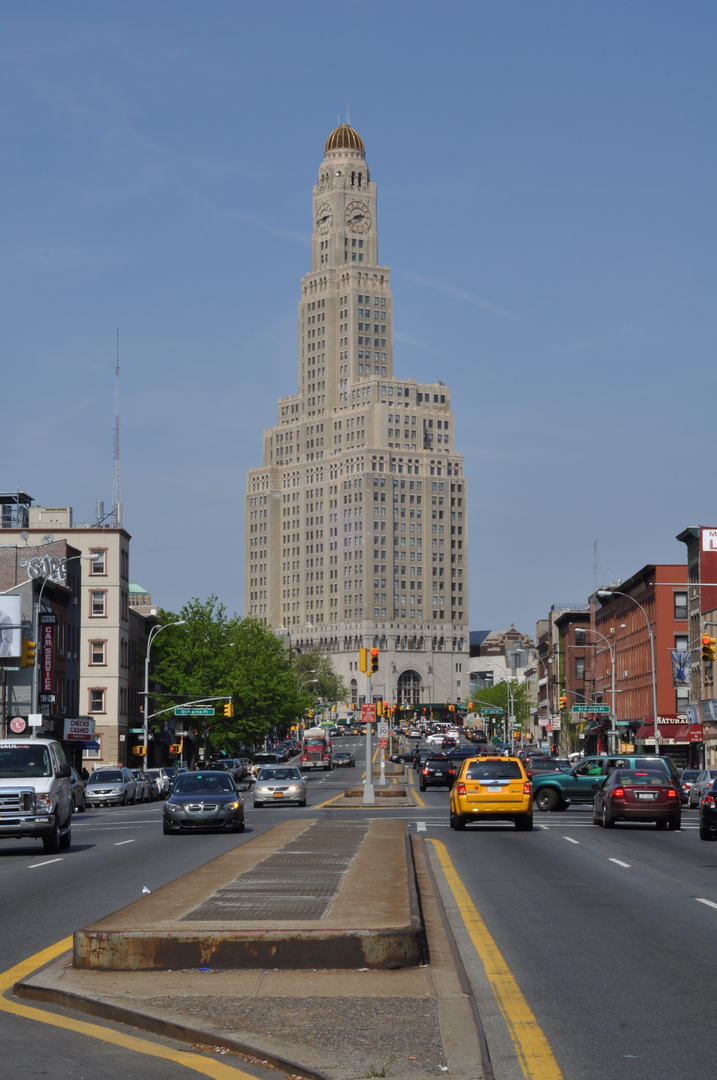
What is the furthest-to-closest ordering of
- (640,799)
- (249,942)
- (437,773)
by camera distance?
(437,773) < (640,799) < (249,942)

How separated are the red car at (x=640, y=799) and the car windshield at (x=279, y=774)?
742 inches

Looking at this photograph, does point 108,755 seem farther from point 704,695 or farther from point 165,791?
point 704,695

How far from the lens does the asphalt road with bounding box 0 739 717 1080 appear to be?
28.9ft

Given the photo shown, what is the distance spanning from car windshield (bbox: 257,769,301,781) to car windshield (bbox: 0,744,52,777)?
2341cm

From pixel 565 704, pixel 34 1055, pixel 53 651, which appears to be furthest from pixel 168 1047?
pixel 565 704

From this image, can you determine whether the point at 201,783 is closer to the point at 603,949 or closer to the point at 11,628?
the point at 603,949

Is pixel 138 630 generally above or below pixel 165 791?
above

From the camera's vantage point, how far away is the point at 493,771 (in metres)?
33.6

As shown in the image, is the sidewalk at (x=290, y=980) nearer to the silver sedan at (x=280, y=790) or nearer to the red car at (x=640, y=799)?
the red car at (x=640, y=799)

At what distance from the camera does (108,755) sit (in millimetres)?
95812

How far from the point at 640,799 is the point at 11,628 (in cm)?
4380

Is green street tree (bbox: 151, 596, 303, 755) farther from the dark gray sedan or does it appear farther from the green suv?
the dark gray sedan

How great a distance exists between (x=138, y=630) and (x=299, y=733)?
271ft

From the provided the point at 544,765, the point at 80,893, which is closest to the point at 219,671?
the point at 544,765
